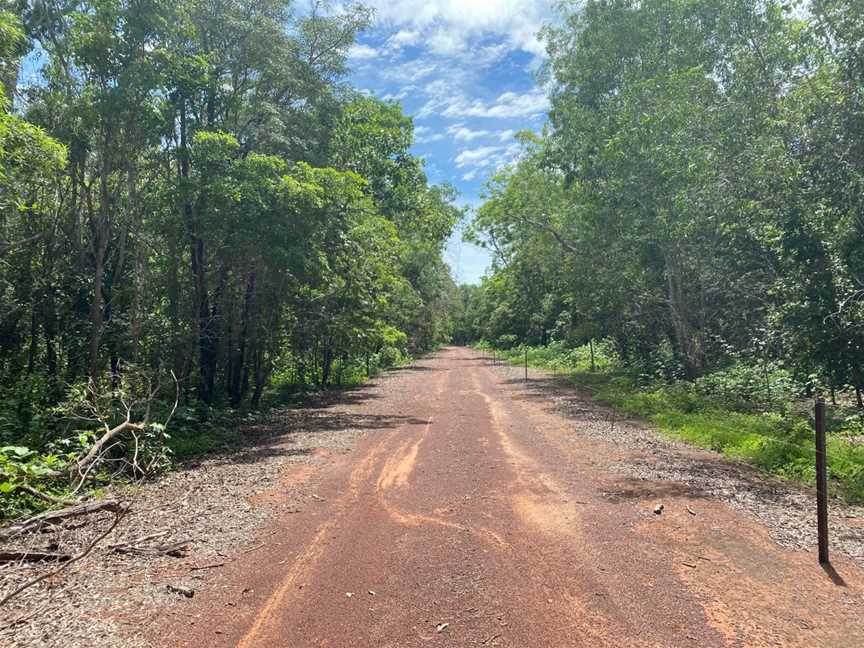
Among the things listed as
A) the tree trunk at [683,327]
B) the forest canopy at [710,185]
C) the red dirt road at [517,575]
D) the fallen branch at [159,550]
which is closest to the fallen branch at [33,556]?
the fallen branch at [159,550]

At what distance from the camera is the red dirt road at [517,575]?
3713 millimetres

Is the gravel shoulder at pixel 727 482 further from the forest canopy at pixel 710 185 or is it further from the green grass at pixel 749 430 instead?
the forest canopy at pixel 710 185

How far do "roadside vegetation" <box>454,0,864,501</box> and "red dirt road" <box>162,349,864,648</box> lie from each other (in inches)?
124

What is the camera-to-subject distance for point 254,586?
4.47 m

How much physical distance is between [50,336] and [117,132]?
23.7 ft

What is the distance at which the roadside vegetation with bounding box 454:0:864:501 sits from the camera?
9.44m

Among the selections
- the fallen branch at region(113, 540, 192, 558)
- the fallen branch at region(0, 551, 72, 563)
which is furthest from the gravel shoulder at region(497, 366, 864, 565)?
the fallen branch at region(0, 551, 72, 563)

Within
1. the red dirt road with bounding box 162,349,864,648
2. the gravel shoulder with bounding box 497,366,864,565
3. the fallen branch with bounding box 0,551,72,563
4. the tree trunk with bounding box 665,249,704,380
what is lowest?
the gravel shoulder with bounding box 497,366,864,565

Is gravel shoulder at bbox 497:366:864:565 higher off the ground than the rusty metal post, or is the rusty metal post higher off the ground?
the rusty metal post

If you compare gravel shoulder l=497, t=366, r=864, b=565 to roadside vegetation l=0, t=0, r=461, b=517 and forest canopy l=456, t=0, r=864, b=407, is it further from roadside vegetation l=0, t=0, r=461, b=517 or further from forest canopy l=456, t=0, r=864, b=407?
roadside vegetation l=0, t=0, r=461, b=517

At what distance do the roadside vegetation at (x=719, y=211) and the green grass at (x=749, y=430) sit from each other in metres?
0.05

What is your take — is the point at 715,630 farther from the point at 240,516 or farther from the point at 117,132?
the point at 117,132

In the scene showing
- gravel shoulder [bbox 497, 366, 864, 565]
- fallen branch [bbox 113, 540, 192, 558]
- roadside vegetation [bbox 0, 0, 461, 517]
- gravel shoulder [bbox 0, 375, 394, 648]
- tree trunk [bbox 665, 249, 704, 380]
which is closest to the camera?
gravel shoulder [bbox 0, 375, 394, 648]

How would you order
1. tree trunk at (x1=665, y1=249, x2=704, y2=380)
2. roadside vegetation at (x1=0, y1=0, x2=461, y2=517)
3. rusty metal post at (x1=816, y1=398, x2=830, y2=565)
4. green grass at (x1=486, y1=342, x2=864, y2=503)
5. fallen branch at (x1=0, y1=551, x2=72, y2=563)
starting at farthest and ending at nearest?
tree trunk at (x1=665, y1=249, x2=704, y2=380), roadside vegetation at (x1=0, y1=0, x2=461, y2=517), green grass at (x1=486, y1=342, x2=864, y2=503), fallen branch at (x1=0, y1=551, x2=72, y2=563), rusty metal post at (x1=816, y1=398, x2=830, y2=565)
